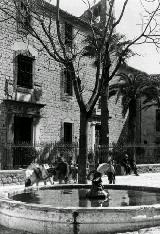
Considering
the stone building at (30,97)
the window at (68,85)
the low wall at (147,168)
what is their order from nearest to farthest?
the stone building at (30,97), the low wall at (147,168), the window at (68,85)

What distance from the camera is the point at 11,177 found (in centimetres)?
1652

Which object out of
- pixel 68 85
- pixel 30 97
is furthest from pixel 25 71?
pixel 68 85

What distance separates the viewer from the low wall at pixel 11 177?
53.2ft

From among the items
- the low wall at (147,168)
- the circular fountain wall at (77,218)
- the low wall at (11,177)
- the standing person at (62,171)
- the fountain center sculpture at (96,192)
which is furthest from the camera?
the low wall at (147,168)

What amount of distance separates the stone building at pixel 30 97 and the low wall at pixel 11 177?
127cm

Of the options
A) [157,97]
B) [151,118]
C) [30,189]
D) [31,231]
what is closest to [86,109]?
[30,189]

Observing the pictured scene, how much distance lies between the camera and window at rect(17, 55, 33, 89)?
830 inches

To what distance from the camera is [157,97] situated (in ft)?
91.9

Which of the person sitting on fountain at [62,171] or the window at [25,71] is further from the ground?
the window at [25,71]

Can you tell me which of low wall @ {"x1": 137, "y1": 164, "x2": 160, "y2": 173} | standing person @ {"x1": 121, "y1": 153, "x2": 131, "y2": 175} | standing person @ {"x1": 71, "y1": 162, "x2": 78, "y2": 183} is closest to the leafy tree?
low wall @ {"x1": 137, "y1": 164, "x2": 160, "y2": 173}

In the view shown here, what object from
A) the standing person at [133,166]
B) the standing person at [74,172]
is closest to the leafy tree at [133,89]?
the standing person at [133,166]

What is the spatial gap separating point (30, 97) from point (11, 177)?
605cm

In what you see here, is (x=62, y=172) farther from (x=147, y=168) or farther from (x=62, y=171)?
(x=147, y=168)

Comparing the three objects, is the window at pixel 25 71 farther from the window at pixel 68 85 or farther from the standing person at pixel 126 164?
the standing person at pixel 126 164
